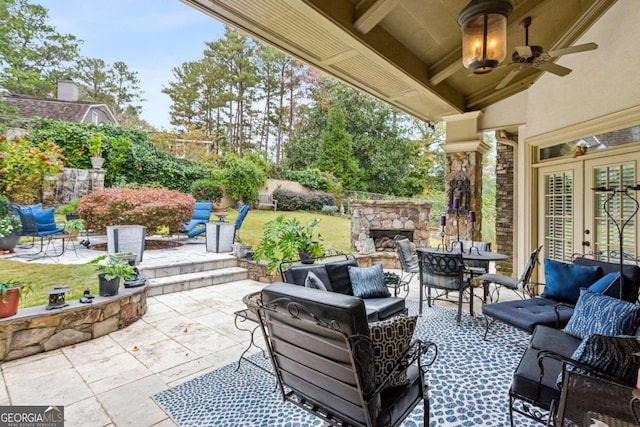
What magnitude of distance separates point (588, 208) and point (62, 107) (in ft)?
53.4

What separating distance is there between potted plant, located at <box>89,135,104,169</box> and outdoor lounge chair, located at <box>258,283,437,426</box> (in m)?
9.68

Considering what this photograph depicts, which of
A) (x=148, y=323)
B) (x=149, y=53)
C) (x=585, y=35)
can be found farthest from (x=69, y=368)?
(x=149, y=53)

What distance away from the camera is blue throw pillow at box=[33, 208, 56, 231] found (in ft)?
17.0

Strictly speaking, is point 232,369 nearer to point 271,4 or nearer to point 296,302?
point 296,302

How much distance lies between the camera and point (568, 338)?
221 cm

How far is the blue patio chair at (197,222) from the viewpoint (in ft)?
23.6

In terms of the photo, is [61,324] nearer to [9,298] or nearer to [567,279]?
[9,298]

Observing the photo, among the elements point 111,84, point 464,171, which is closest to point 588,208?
point 464,171

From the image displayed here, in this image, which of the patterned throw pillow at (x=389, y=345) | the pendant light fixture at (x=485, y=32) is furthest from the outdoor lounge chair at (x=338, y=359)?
the pendant light fixture at (x=485, y=32)

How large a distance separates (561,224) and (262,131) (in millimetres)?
16700

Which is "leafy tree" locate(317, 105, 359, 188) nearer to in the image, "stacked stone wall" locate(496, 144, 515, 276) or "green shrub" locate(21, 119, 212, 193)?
"green shrub" locate(21, 119, 212, 193)

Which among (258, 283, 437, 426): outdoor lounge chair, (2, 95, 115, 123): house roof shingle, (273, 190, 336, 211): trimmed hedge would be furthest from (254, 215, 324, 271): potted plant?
(2, 95, 115, 123): house roof shingle

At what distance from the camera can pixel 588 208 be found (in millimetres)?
3908

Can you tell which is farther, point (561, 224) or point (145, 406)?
point (561, 224)
